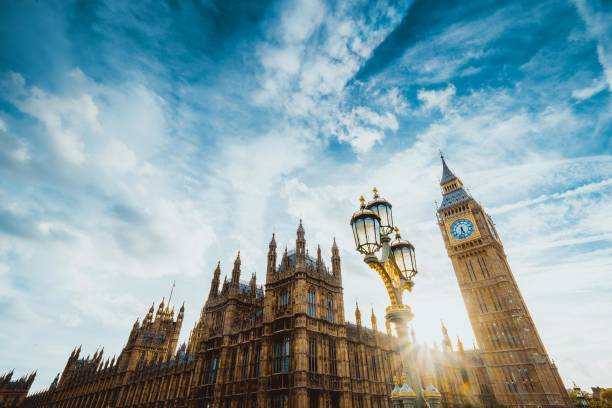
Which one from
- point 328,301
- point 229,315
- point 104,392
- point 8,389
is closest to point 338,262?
point 328,301

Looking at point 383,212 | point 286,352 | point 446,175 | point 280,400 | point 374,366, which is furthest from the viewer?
point 446,175

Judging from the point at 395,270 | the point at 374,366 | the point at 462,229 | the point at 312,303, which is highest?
the point at 462,229

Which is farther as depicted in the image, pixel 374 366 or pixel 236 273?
pixel 236 273

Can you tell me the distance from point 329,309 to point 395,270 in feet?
80.1

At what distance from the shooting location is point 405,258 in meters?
10.0

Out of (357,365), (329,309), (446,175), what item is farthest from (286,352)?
(446,175)

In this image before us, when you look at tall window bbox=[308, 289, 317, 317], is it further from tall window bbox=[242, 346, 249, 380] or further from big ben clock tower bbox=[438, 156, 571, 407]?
big ben clock tower bbox=[438, 156, 571, 407]

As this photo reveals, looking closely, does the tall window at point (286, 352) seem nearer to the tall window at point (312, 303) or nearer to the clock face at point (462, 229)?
the tall window at point (312, 303)

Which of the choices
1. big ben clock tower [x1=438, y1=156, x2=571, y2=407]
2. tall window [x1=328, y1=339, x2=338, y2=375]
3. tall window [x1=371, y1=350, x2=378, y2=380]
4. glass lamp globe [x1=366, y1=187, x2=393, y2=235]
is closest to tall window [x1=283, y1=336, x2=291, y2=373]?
tall window [x1=328, y1=339, x2=338, y2=375]

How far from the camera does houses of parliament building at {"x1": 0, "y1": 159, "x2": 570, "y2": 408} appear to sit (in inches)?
1103

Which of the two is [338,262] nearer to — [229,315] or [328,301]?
[328,301]

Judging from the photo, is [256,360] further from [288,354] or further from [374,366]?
[374,366]

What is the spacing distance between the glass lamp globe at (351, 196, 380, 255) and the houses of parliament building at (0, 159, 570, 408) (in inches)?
129

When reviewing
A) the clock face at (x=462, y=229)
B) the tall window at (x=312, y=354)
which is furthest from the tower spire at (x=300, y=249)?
the clock face at (x=462, y=229)
